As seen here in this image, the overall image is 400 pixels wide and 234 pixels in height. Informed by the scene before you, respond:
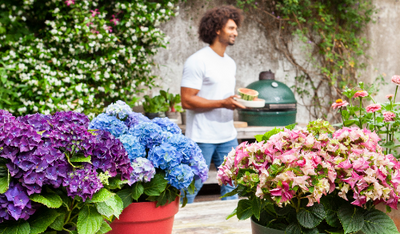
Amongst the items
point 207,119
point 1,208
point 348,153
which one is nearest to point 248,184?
point 348,153

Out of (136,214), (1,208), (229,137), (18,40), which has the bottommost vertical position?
(229,137)

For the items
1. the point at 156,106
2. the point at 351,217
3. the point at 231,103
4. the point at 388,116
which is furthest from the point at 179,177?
the point at 156,106

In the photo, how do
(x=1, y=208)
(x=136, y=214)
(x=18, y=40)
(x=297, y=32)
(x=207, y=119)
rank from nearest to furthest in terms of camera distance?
(x=1, y=208) < (x=136, y=214) < (x=207, y=119) < (x=18, y=40) < (x=297, y=32)

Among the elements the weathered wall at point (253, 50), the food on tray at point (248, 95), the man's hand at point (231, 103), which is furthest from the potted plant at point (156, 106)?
the food on tray at point (248, 95)

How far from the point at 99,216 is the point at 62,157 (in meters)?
0.16

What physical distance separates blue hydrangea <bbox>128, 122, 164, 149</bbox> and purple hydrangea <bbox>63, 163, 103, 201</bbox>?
225mm

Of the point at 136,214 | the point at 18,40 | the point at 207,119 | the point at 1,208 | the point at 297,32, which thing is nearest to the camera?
the point at 1,208

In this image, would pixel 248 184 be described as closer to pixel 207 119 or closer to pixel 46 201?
pixel 46 201

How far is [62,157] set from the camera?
68 cm

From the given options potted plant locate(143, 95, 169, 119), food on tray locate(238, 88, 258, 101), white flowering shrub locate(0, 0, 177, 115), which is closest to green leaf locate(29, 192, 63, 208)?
food on tray locate(238, 88, 258, 101)

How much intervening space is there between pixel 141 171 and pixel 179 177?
0.11 m

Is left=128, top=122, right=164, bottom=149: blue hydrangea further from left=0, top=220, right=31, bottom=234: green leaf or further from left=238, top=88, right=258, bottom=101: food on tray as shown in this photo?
left=238, top=88, right=258, bottom=101: food on tray

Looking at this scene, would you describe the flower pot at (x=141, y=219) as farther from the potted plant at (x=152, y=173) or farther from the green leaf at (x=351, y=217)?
the green leaf at (x=351, y=217)

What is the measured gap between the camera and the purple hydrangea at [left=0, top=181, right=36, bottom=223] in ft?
2.10
